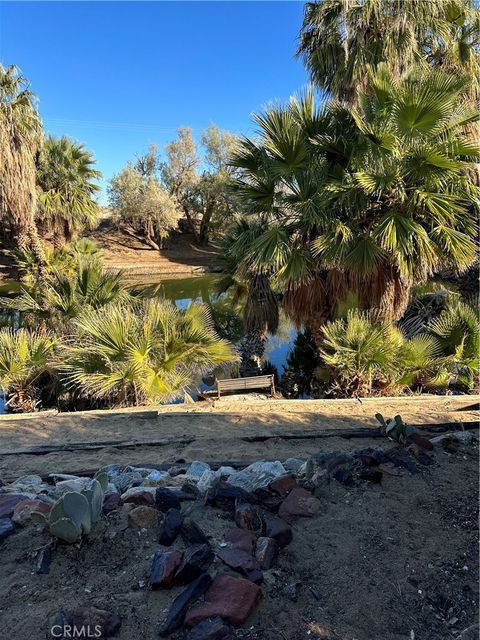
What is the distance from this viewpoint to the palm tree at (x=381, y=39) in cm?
962

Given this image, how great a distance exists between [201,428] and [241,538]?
3025mm

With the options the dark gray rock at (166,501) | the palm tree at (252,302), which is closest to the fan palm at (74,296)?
the palm tree at (252,302)

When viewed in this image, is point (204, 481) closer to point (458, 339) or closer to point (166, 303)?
point (166, 303)

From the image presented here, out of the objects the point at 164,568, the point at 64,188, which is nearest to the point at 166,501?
the point at 164,568

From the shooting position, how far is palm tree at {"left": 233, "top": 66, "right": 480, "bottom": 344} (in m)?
6.35

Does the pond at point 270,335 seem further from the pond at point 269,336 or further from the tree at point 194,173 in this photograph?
the tree at point 194,173

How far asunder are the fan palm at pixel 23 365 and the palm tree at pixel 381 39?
30.0ft

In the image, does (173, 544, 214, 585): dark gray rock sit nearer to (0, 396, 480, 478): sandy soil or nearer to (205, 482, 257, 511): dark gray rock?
(205, 482, 257, 511): dark gray rock

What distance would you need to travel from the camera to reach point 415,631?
64.4 inches

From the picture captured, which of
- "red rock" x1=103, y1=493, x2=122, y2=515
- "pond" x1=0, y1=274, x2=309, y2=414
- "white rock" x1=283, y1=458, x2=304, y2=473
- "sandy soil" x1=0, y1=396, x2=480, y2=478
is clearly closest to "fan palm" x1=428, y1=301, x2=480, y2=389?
"sandy soil" x1=0, y1=396, x2=480, y2=478

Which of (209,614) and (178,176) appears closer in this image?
(209,614)

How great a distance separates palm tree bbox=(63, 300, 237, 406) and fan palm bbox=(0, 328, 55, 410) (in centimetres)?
80

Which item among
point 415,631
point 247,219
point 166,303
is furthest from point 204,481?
point 247,219

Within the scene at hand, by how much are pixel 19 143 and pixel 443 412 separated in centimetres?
1408
